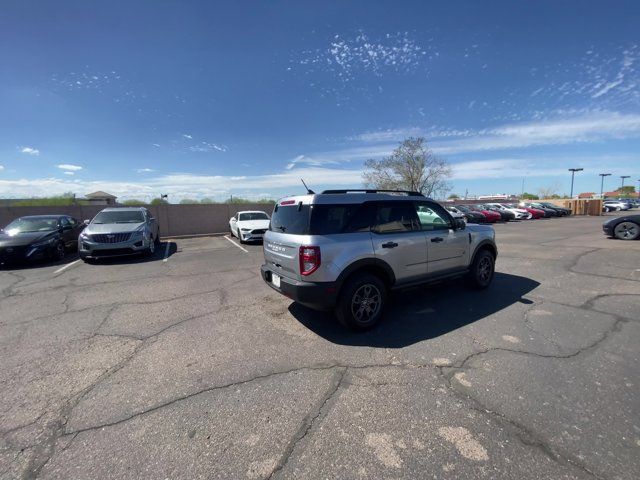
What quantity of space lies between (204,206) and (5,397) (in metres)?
19.6

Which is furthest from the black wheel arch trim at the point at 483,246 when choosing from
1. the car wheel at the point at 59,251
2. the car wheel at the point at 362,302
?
the car wheel at the point at 59,251

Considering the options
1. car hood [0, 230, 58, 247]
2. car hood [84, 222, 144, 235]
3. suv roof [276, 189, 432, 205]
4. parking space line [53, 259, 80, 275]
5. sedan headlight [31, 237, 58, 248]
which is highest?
suv roof [276, 189, 432, 205]

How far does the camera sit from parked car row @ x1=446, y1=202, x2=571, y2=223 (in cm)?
2595

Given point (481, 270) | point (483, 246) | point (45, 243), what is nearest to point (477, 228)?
point (483, 246)

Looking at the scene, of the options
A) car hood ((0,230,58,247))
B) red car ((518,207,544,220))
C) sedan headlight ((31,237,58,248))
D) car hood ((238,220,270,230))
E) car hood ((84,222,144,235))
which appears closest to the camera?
car hood ((0,230,58,247))

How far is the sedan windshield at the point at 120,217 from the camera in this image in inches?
406

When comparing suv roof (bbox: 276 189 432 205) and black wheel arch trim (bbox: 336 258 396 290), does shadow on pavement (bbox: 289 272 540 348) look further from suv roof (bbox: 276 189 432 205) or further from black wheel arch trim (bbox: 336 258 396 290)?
suv roof (bbox: 276 189 432 205)

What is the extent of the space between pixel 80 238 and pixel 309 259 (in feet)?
28.3

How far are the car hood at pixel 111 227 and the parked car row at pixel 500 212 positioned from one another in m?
20.4

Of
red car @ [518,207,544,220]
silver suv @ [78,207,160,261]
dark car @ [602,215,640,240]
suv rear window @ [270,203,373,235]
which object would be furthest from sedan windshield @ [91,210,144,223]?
red car @ [518,207,544,220]

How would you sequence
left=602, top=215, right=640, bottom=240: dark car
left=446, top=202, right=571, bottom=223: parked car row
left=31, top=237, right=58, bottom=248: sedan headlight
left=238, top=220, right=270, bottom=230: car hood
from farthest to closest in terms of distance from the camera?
1. left=446, top=202, right=571, bottom=223: parked car row
2. left=238, top=220, right=270, bottom=230: car hood
3. left=602, top=215, right=640, bottom=240: dark car
4. left=31, top=237, right=58, bottom=248: sedan headlight

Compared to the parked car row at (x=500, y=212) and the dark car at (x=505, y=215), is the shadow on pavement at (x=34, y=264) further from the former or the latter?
the dark car at (x=505, y=215)

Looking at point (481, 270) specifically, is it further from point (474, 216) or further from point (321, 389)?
point (474, 216)

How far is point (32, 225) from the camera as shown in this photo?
9914mm
